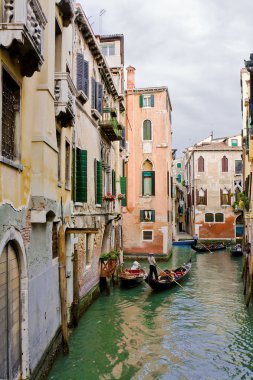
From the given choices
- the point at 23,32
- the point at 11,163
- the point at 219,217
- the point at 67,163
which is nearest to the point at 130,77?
the point at 219,217

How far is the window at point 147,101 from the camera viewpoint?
79.2ft

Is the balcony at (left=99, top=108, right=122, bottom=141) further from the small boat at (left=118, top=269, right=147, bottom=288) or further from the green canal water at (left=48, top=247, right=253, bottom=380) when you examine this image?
the green canal water at (left=48, top=247, right=253, bottom=380)

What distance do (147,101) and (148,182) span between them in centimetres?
461

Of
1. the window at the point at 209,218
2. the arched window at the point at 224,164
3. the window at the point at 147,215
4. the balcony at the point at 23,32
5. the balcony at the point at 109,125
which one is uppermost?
the arched window at the point at 224,164

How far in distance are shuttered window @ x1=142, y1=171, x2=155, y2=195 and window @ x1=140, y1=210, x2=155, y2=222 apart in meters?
1.07

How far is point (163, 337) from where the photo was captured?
31.4 ft

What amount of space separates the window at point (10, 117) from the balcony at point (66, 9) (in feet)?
9.58

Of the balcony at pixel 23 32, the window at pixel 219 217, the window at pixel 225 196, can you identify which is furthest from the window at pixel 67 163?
the window at pixel 225 196

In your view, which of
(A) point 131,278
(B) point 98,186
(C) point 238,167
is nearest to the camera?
(B) point 98,186

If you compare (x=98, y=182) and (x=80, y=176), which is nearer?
(x=80, y=176)

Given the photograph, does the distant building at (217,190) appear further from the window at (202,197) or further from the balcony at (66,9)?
the balcony at (66,9)

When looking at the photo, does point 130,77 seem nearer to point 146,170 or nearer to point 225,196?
point 146,170

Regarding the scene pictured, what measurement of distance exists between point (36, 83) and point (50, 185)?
1564 millimetres

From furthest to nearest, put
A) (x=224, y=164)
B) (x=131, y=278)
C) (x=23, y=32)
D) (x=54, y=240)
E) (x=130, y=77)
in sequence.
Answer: (x=224, y=164)
(x=130, y=77)
(x=131, y=278)
(x=54, y=240)
(x=23, y=32)
